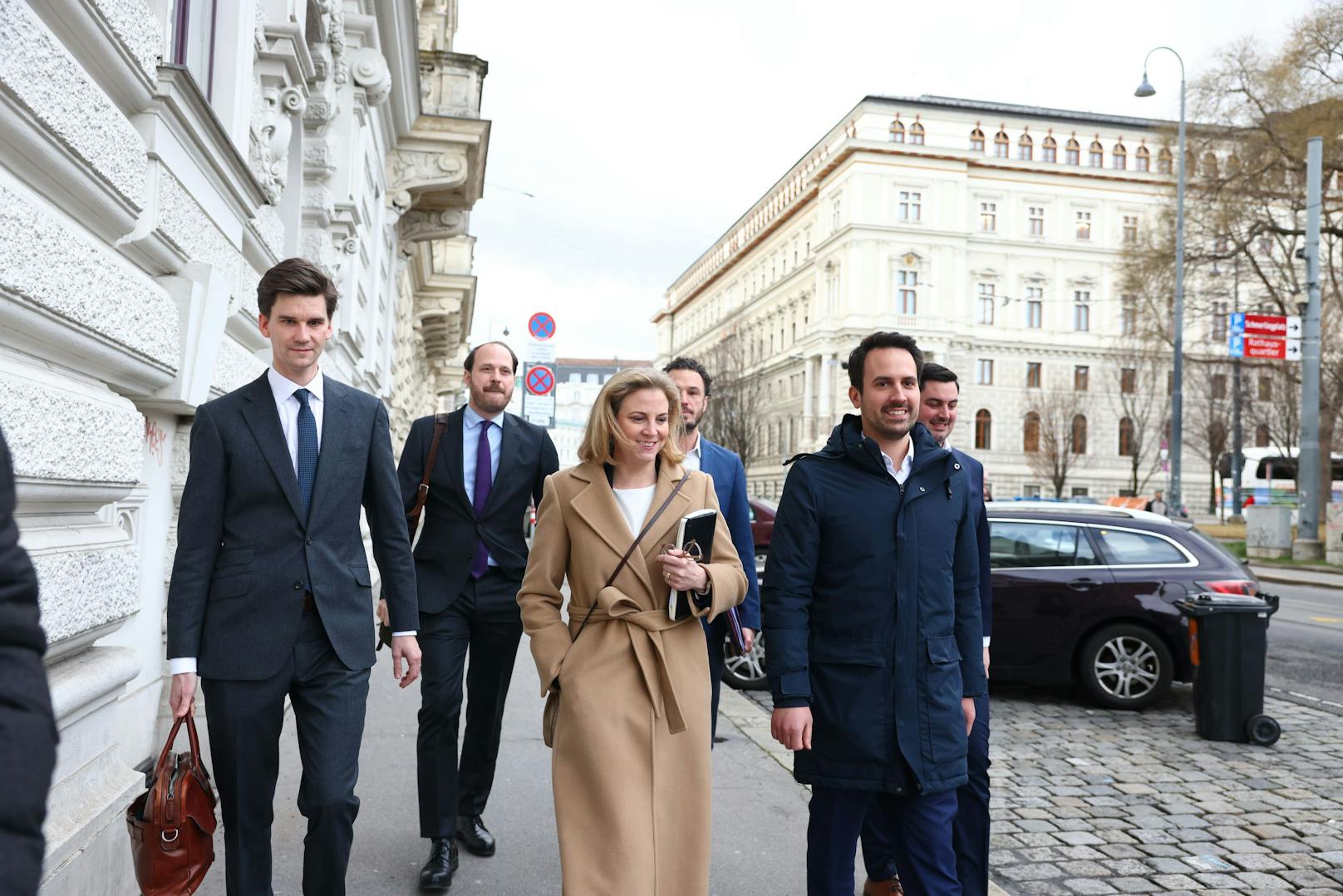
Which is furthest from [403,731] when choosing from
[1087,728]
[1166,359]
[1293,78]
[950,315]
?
[950,315]

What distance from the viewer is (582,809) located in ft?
11.3

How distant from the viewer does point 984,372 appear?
75125 millimetres

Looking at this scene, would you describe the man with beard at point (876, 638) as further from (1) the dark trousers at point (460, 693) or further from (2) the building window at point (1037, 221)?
(2) the building window at point (1037, 221)

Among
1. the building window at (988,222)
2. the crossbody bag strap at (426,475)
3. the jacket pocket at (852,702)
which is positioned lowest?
the jacket pocket at (852,702)

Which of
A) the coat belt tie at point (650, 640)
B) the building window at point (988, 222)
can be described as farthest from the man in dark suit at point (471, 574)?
the building window at point (988, 222)

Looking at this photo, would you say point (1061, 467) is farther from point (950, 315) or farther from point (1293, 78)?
point (1293, 78)

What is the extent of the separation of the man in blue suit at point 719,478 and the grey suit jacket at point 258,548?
1733 mm

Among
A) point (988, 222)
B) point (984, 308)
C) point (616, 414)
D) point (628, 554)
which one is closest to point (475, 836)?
point (628, 554)

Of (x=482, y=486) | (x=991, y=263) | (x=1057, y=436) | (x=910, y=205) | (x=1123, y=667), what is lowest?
(x=1123, y=667)

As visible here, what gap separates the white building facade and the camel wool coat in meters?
68.0

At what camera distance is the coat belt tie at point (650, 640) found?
11.4 feet

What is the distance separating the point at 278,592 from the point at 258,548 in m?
0.14

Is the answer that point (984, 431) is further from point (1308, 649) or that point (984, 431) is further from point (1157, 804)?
point (1157, 804)

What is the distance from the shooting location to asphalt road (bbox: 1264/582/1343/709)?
10.5 m
